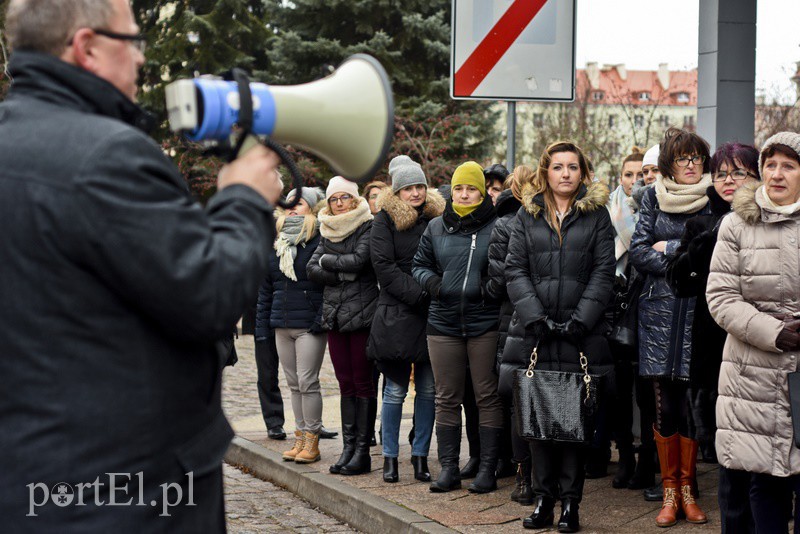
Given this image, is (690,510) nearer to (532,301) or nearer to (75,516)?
(532,301)

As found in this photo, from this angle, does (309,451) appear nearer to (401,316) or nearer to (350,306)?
(350,306)

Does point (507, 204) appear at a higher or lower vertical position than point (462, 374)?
higher

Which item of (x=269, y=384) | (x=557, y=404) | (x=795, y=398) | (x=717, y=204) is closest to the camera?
(x=795, y=398)

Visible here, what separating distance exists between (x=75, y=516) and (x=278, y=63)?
2340 cm

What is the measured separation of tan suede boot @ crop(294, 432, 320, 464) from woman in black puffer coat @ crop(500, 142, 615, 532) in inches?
92.3

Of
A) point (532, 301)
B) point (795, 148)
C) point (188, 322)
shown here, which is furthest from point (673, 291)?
point (188, 322)

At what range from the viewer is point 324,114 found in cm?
251

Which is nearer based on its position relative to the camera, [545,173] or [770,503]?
[770,503]

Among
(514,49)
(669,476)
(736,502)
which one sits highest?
(514,49)

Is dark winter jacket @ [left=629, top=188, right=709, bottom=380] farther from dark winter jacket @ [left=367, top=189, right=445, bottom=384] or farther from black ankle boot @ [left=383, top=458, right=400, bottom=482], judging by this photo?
black ankle boot @ [left=383, top=458, right=400, bottom=482]

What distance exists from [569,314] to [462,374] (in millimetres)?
1429

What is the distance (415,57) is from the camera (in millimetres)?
26219

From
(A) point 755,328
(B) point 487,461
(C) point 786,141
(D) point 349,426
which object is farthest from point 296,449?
(C) point 786,141

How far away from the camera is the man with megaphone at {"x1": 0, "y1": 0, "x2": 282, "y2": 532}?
2.14 m
